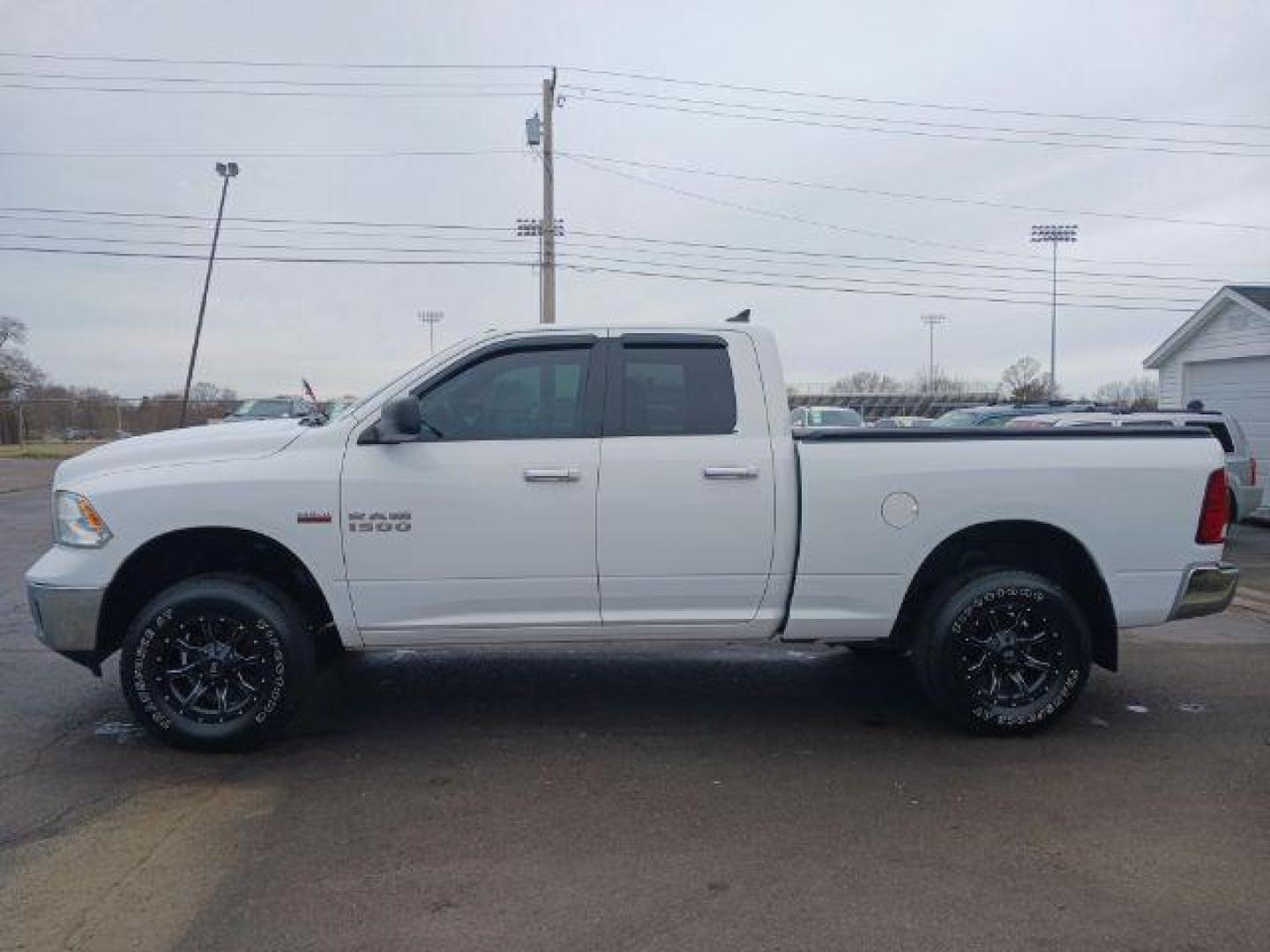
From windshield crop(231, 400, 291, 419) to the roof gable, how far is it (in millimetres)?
19550

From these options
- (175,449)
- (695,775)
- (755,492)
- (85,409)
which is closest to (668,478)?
(755,492)

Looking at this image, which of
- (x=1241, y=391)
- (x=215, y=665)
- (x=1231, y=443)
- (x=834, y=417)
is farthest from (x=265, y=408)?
(x=1241, y=391)

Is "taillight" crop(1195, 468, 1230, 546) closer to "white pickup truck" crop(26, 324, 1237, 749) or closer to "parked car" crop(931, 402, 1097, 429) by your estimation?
"white pickup truck" crop(26, 324, 1237, 749)

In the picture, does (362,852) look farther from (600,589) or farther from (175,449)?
(175,449)

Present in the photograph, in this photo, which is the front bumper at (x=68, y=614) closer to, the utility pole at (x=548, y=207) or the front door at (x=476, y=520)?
the front door at (x=476, y=520)

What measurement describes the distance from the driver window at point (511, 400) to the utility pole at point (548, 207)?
21.7 metres

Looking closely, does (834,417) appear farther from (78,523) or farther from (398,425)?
(78,523)

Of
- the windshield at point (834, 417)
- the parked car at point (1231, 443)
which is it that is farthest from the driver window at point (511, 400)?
the windshield at point (834, 417)

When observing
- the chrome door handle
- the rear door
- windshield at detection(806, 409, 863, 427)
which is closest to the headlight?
the chrome door handle

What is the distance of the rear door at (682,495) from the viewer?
15.8 ft

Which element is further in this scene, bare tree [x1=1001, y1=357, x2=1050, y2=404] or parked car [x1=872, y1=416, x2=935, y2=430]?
bare tree [x1=1001, y1=357, x2=1050, y2=404]

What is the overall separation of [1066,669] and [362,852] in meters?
3.51

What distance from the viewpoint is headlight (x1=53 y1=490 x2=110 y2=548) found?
15.4ft

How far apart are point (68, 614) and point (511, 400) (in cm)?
235
